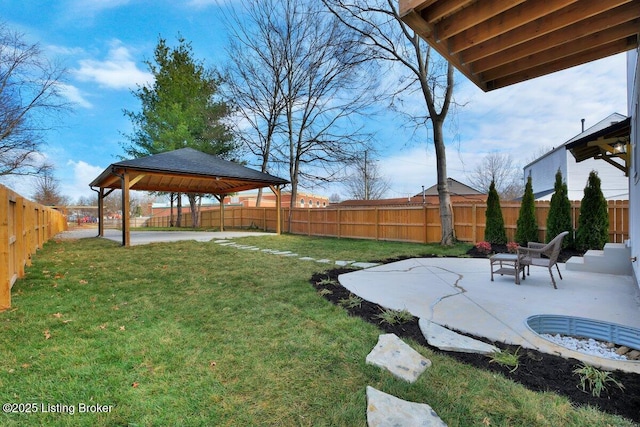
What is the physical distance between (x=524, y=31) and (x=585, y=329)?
2.88 metres

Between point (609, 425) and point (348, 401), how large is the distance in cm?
135

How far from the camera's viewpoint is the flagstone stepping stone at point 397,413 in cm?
154

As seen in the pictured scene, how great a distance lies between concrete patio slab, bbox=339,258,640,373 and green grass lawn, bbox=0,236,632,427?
74cm

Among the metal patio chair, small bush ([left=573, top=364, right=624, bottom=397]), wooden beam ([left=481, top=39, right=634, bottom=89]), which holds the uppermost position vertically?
wooden beam ([left=481, top=39, right=634, bottom=89])

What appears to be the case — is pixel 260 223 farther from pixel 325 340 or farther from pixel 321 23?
pixel 325 340

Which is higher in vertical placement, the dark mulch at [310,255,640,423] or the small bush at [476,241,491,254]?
the small bush at [476,241,491,254]

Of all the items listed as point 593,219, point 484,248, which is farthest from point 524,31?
point 593,219

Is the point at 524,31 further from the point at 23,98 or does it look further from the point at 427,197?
the point at 427,197

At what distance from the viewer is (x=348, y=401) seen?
1.75 meters

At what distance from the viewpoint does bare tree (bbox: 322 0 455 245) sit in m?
9.02

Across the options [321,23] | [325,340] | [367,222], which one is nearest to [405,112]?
[367,222]

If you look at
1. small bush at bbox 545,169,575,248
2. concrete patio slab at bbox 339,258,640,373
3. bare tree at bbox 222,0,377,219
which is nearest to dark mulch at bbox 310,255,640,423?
concrete patio slab at bbox 339,258,640,373

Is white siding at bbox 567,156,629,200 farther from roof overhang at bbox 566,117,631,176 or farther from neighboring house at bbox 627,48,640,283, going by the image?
neighboring house at bbox 627,48,640,283

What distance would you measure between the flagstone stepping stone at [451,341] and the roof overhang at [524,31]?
2741mm
